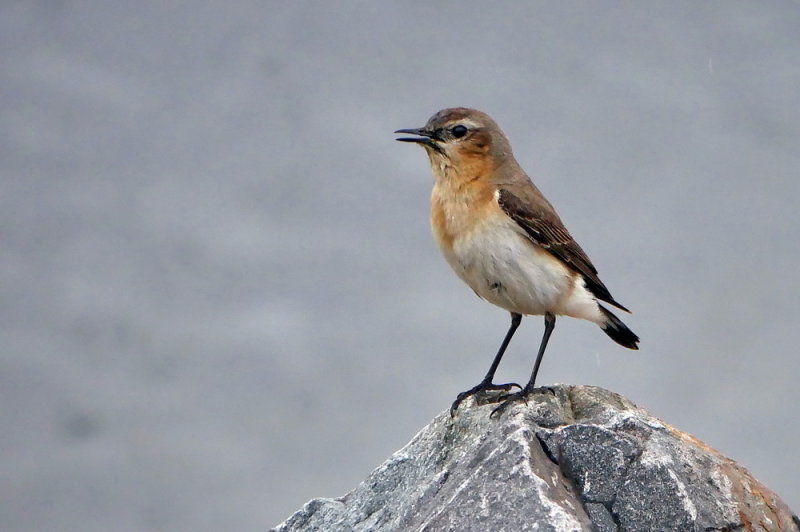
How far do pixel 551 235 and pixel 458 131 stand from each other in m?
1.18

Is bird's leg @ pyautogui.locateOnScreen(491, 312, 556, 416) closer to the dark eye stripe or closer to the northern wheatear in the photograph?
the northern wheatear

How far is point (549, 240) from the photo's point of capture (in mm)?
8367

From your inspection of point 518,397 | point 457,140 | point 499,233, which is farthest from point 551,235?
point 518,397

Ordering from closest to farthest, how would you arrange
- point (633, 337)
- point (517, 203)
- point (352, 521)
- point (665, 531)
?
point (665, 531) < point (352, 521) < point (517, 203) < point (633, 337)

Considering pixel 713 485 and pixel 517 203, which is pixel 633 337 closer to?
pixel 517 203

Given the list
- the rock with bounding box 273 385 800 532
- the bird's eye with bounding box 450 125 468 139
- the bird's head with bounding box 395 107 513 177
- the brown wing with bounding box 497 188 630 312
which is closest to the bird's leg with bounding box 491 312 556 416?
the rock with bounding box 273 385 800 532

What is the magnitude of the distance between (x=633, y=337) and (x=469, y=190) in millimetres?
2110

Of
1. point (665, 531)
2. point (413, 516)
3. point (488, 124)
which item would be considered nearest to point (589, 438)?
point (665, 531)

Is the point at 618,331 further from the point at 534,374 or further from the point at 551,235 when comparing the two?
the point at 534,374

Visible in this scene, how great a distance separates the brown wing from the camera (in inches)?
324

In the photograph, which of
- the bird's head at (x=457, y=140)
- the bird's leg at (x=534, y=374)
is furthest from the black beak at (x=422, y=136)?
the bird's leg at (x=534, y=374)

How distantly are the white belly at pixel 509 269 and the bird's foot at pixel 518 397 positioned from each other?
0.87 metres

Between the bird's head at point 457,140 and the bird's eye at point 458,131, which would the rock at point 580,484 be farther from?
the bird's eye at point 458,131

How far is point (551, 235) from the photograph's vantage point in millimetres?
8398
